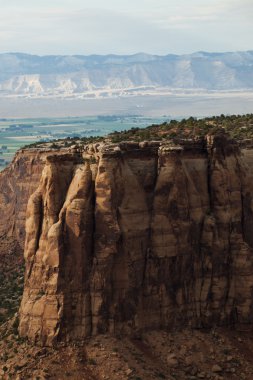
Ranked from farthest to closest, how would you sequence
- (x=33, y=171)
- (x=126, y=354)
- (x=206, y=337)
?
(x=33, y=171) → (x=206, y=337) → (x=126, y=354)

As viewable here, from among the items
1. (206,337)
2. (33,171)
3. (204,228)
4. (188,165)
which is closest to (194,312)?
(206,337)

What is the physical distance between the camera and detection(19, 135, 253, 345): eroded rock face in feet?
169

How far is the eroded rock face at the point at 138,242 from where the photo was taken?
51.6m

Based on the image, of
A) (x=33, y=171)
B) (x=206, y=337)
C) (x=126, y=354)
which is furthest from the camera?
(x=33, y=171)

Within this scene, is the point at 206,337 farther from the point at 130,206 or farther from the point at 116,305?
the point at 130,206

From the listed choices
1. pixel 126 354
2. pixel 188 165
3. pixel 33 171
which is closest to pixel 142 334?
pixel 126 354

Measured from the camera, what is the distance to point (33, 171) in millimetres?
91375

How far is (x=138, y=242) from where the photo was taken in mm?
52938

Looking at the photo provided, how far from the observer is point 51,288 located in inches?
2028

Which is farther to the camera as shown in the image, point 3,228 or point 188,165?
point 3,228

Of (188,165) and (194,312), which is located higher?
(188,165)

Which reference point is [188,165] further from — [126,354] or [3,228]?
[3,228]

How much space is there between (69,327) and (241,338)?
11.8 metres

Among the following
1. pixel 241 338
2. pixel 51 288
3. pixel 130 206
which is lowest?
pixel 241 338
